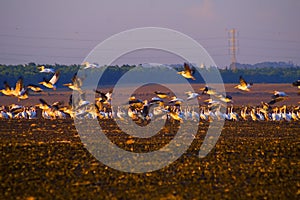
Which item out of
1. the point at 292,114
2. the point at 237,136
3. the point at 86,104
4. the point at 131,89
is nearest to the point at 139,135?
the point at 237,136

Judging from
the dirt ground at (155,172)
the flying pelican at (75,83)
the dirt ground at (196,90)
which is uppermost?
the flying pelican at (75,83)

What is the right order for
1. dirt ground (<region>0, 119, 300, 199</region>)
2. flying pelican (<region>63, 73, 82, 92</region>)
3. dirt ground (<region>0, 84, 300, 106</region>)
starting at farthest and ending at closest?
dirt ground (<region>0, 84, 300, 106</region>) < flying pelican (<region>63, 73, 82, 92</region>) < dirt ground (<region>0, 119, 300, 199</region>)

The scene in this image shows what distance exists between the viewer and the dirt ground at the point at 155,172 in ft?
45.5

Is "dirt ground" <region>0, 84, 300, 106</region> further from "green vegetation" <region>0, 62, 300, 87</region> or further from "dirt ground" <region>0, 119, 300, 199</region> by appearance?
"dirt ground" <region>0, 119, 300, 199</region>

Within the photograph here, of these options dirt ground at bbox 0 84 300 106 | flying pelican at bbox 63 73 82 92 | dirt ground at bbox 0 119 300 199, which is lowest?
dirt ground at bbox 0 84 300 106

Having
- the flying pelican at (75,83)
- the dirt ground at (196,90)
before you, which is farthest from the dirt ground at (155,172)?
the dirt ground at (196,90)

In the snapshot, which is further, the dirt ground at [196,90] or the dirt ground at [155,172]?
the dirt ground at [196,90]

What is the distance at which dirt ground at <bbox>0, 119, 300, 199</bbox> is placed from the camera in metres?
13.9

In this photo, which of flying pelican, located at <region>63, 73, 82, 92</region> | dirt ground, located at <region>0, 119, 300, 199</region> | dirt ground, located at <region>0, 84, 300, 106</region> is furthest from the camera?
dirt ground, located at <region>0, 84, 300, 106</region>

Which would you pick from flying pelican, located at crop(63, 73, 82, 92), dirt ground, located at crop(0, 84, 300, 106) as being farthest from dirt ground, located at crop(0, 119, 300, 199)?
dirt ground, located at crop(0, 84, 300, 106)

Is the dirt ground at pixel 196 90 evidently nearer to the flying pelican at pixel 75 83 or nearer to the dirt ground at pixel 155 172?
the flying pelican at pixel 75 83

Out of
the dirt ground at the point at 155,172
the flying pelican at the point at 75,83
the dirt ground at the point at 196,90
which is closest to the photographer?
the dirt ground at the point at 155,172

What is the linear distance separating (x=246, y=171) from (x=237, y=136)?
9353mm

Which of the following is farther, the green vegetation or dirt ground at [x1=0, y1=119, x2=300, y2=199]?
the green vegetation
